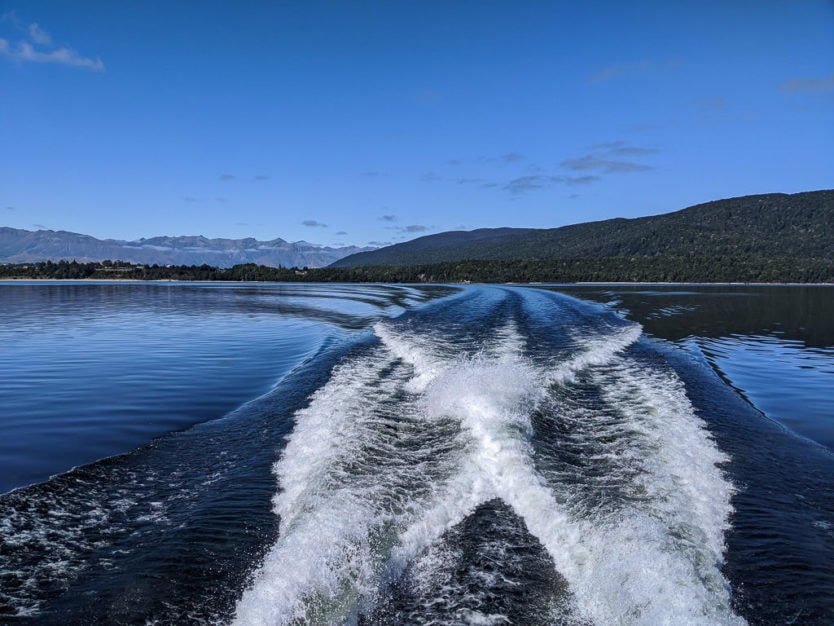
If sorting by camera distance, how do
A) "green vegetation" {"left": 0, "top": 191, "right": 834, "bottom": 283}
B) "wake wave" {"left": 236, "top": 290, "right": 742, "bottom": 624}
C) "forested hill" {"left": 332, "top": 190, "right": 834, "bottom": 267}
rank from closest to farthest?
"wake wave" {"left": 236, "top": 290, "right": 742, "bottom": 624} → "green vegetation" {"left": 0, "top": 191, "right": 834, "bottom": 283} → "forested hill" {"left": 332, "top": 190, "right": 834, "bottom": 267}

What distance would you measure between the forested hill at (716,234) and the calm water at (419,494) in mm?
124919

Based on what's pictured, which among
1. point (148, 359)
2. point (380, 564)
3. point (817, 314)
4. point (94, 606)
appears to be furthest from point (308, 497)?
point (817, 314)

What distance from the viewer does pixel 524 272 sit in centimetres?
10700

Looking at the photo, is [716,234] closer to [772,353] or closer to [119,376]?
[772,353]

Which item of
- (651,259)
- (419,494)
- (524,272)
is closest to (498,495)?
(419,494)

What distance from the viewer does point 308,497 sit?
18.5 ft

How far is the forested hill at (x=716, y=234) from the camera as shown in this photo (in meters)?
129

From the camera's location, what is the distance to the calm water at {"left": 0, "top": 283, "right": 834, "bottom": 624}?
4043 millimetres

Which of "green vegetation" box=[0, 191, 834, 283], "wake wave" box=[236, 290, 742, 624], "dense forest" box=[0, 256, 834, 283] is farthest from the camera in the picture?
"green vegetation" box=[0, 191, 834, 283]

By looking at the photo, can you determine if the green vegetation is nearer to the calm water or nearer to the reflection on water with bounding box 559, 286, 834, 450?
the reflection on water with bounding box 559, 286, 834, 450

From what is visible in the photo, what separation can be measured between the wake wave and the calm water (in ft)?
0.09

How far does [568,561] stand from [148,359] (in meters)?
13.5

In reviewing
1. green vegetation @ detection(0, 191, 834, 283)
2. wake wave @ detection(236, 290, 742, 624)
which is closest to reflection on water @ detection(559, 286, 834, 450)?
wake wave @ detection(236, 290, 742, 624)

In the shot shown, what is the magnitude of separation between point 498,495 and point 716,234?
16242 cm
